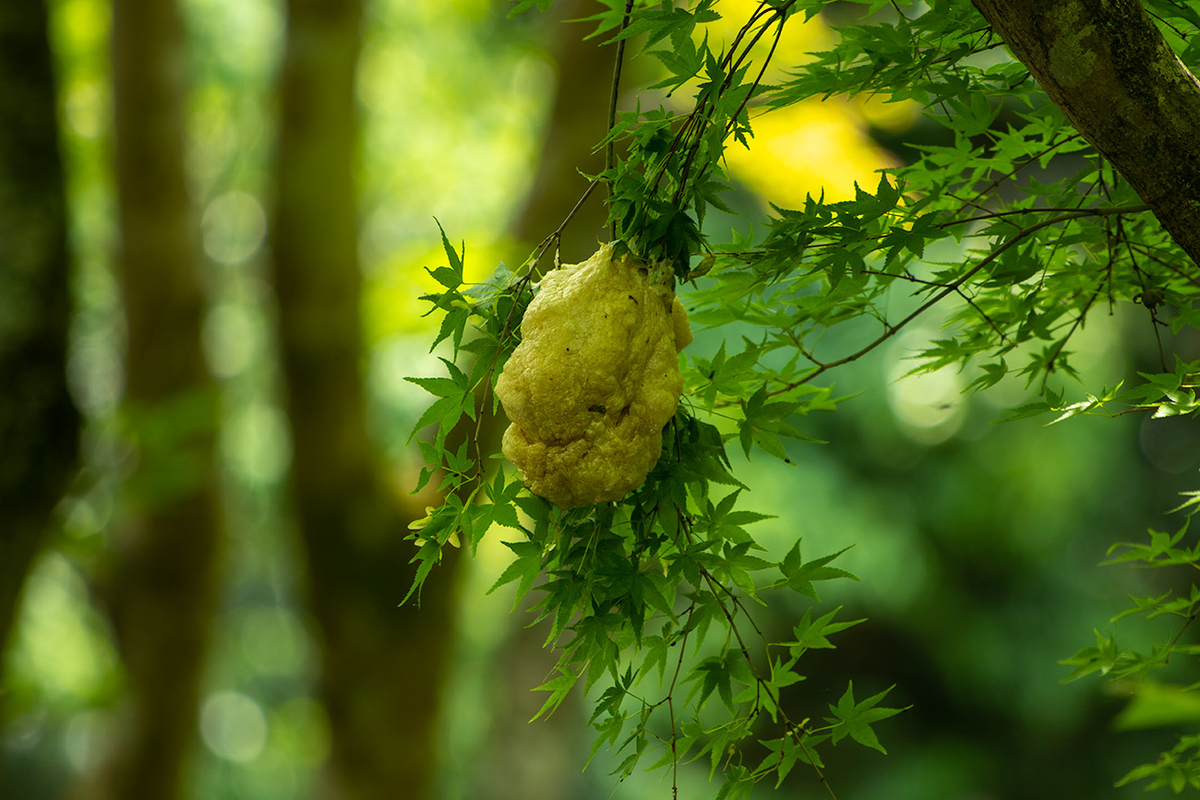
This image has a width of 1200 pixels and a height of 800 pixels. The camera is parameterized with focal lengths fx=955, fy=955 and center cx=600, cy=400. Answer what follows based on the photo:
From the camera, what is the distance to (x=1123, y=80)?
1.84ft

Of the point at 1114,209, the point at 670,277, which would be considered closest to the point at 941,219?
the point at 1114,209

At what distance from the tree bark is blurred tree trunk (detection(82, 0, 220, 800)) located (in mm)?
2224

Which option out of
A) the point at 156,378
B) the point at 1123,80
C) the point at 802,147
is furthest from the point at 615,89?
the point at 802,147

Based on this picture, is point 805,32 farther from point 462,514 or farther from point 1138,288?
point 462,514

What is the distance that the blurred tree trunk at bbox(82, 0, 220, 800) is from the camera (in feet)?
8.04

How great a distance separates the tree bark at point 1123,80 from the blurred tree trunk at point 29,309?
1459 millimetres

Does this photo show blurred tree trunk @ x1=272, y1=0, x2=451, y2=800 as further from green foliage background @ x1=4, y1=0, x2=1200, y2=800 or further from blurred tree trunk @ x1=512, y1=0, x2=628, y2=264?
blurred tree trunk @ x1=512, y1=0, x2=628, y2=264

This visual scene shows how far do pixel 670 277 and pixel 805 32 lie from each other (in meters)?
2.74

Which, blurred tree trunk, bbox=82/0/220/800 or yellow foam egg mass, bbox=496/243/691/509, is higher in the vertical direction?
yellow foam egg mass, bbox=496/243/691/509

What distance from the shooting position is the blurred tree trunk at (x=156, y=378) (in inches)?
96.4

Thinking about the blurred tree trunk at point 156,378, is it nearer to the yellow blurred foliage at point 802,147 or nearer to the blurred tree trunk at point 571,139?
the blurred tree trunk at point 571,139

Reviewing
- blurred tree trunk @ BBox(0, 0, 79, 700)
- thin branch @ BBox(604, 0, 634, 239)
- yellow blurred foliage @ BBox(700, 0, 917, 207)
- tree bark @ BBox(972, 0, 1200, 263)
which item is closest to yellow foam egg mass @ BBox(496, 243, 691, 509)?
thin branch @ BBox(604, 0, 634, 239)

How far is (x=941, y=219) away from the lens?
84cm

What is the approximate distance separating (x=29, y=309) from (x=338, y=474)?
787 mm
